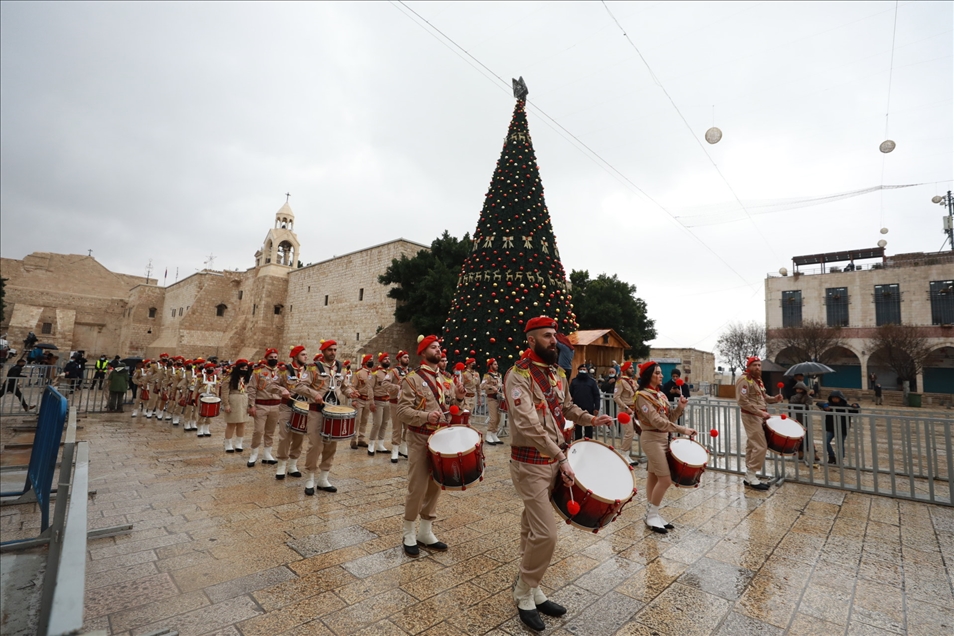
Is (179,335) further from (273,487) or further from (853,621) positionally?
(853,621)

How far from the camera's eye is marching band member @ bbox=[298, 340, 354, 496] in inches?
229

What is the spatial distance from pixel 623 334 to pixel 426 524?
2710 centimetres

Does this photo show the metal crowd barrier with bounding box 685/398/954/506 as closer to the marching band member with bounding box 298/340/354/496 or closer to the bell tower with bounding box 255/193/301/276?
the marching band member with bounding box 298/340/354/496

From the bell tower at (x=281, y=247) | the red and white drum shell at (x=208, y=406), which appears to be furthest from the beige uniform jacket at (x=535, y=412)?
the bell tower at (x=281, y=247)

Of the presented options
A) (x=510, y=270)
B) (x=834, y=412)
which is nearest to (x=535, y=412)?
(x=834, y=412)

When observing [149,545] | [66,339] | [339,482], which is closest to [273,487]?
[339,482]

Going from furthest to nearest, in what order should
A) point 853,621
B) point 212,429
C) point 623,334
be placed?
point 623,334
point 212,429
point 853,621

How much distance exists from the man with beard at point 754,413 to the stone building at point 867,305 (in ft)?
110

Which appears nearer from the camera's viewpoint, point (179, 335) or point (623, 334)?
point (623, 334)

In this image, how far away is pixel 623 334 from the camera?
29.2m

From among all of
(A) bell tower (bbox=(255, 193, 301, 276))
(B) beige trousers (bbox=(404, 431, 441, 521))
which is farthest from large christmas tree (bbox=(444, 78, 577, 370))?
(A) bell tower (bbox=(255, 193, 301, 276))

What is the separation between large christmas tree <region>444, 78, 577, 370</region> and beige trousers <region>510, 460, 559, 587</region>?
10.1 meters

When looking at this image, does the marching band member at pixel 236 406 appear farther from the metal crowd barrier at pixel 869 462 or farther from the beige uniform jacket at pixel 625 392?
the metal crowd barrier at pixel 869 462

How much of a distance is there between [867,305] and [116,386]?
4717 cm
